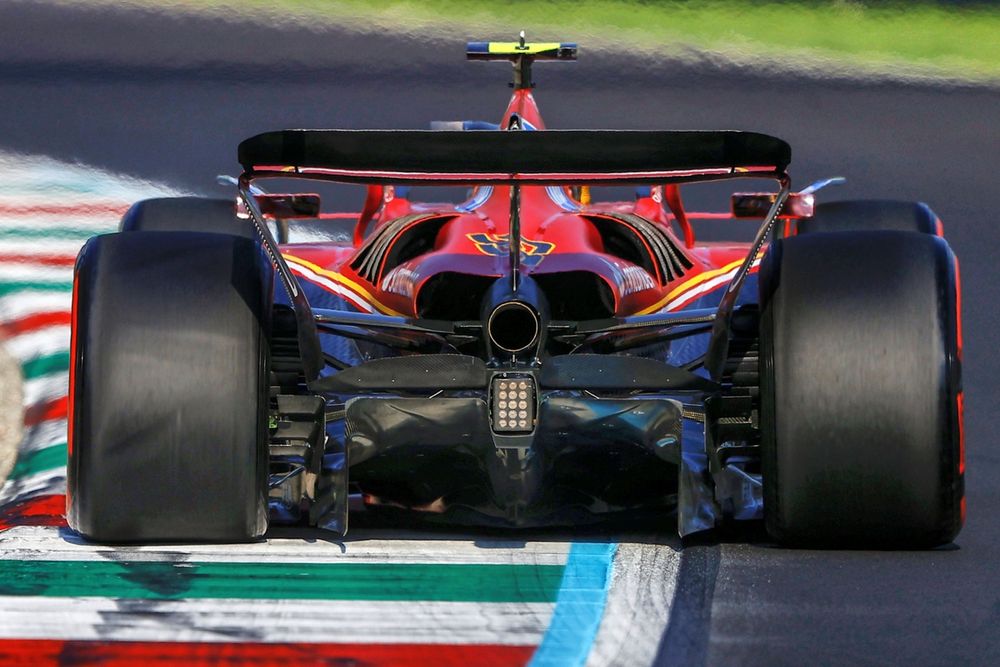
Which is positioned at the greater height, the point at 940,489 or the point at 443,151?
the point at 443,151

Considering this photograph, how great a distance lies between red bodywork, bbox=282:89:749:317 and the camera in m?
6.88

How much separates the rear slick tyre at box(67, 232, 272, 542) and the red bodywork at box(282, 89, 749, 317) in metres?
1.34

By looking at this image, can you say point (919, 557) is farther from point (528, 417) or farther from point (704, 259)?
point (704, 259)

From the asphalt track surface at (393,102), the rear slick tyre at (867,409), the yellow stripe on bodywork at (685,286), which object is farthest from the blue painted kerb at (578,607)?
the asphalt track surface at (393,102)

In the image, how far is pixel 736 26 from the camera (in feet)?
58.9

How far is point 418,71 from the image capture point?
55.9ft

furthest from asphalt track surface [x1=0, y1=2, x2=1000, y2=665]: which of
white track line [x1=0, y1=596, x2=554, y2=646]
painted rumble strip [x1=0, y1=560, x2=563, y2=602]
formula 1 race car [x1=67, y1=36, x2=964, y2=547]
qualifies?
white track line [x1=0, y1=596, x2=554, y2=646]

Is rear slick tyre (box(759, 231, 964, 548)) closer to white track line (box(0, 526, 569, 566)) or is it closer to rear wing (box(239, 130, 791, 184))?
rear wing (box(239, 130, 791, 184))

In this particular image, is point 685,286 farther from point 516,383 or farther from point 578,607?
point 578,607

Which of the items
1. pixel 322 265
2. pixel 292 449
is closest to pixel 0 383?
pixel 322 265

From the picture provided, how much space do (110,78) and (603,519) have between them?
38.4 feet

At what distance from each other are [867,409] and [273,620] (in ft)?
6.33

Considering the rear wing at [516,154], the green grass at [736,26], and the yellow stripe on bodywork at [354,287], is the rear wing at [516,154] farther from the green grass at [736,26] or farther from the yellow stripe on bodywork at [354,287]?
the green grass at [736,26]

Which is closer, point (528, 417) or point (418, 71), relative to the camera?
point (528, 417)
